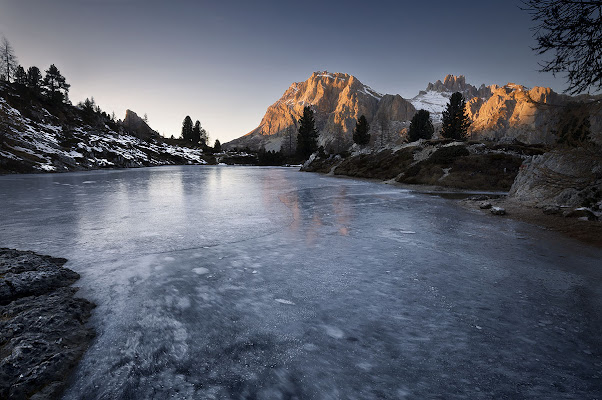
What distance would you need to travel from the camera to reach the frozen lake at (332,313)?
285 centimetres

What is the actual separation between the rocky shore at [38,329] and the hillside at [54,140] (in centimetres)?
5136

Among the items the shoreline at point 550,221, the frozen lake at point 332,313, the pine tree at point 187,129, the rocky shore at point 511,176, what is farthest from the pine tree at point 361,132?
the pine tree at point 187,129

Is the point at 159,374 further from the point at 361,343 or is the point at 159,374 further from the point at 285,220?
the point at 285,220

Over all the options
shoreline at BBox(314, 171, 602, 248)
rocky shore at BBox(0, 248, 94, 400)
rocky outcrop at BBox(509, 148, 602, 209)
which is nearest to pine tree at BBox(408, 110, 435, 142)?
rocky outcrop at BBox(509, 148, 602, 209)

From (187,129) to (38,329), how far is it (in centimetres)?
15362

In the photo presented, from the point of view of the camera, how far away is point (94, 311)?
4164 mm

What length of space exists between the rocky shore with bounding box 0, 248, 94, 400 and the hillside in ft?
168

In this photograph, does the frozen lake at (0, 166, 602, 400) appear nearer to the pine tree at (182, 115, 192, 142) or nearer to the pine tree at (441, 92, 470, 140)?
the pine tree at (441, 92, 470, 140)

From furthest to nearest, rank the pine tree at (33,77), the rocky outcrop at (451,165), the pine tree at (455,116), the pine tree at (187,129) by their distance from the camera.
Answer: the pine tree at (187,129), the pine tree at (33,77), the pine tree at (455,116), the rocky outcrop at (451,165)

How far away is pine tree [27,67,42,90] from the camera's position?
260 feet

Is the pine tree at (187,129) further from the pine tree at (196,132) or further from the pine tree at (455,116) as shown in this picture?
the pine tree at (455,116)

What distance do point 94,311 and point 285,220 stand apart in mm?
7478

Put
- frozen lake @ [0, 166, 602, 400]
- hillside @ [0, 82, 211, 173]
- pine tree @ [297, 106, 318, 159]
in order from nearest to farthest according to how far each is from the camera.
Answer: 1. frozen lake @ [0, 166, 602, 400]
2. hillside @ [0, 82, 211, 173]
3. pine tree @ [297, 106, 318, 159]

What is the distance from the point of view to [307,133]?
8669 cm
